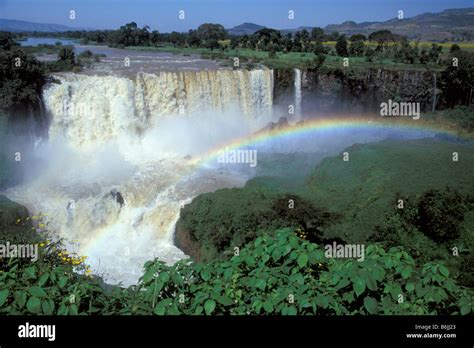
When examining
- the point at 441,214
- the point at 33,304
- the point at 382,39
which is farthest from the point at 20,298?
the point at 382,39

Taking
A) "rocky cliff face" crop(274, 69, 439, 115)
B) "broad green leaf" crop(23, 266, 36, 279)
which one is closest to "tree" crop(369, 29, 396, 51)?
"rocky cliff face" crop(274, 69, 439, 115)

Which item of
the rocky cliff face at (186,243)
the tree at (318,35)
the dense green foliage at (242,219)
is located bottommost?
the rocky cliff face at (186,243)

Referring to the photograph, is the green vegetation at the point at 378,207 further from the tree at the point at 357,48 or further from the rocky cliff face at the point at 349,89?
the tree at the point at 357,48

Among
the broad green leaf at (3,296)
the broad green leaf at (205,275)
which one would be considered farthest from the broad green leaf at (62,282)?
the broad green leaf at (205,275)

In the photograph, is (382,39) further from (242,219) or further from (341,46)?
(242,219)

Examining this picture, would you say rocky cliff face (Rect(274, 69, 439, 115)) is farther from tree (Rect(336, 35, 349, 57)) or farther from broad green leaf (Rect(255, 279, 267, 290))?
broad green leaf (Rect(255, 279, 267, 290))

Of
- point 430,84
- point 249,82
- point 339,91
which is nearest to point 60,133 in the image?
point 249,82
